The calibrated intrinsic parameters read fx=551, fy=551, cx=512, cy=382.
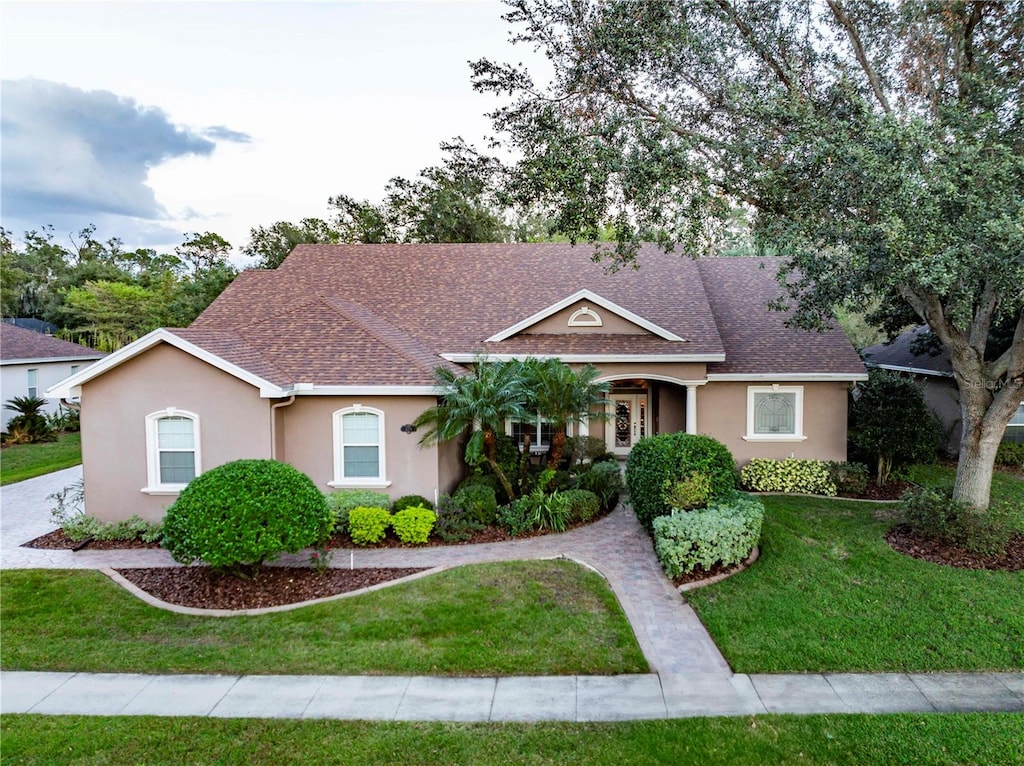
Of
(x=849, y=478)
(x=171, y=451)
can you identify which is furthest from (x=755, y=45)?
(x=171, y=451)

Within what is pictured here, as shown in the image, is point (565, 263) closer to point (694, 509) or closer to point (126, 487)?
→ point (694, 509)

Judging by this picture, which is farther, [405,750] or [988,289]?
[988,289]

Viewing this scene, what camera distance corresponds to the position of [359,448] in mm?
12156

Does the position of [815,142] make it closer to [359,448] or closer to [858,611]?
[858,611]

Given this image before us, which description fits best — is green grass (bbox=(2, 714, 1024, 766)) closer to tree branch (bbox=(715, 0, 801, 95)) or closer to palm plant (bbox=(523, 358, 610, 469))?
palm plant (bbox=(523, 358, 610, 469))

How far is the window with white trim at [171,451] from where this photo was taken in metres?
11.3

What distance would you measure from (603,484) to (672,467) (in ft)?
9.99

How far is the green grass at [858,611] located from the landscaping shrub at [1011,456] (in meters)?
10.4

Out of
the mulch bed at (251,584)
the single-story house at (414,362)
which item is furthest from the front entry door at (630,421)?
the mulch bed at (251,584)

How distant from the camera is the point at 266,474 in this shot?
871cm

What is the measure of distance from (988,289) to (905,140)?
3301 millimetres

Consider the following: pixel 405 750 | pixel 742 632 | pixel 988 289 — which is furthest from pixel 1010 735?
pixel 988 289

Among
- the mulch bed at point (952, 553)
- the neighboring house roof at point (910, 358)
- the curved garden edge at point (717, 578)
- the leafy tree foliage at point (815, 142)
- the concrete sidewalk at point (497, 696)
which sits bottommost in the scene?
the concrete sidewalk at point (497, 696)

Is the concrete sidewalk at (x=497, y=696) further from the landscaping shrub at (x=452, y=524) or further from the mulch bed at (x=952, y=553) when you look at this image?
the landscaping shrub at (x=452, y=524)
